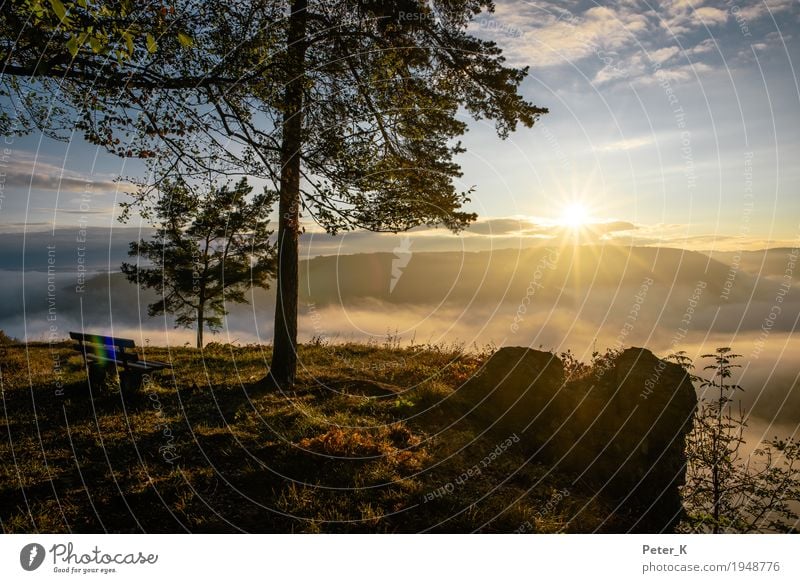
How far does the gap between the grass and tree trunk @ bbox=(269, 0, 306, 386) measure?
904 mm

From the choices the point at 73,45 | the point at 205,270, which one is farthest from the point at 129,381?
the point at 205,270

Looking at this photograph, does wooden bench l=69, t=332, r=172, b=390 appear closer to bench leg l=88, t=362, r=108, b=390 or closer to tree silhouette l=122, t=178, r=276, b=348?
bench leg l=88, t=362, r=108, b=390

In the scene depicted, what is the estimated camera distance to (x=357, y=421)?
327 inches

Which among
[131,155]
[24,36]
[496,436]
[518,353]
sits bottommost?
[496,436]

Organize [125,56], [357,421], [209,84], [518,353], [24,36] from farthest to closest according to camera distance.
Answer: [518,353] < [357,421] < [209,84] < [24,36] < [125,56]

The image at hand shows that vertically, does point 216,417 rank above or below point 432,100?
below

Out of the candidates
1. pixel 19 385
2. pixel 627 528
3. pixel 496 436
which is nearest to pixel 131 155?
pixel 19 385

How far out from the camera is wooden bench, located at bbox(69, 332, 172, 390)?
9344 millimetres

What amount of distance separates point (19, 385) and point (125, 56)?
27.5 feet

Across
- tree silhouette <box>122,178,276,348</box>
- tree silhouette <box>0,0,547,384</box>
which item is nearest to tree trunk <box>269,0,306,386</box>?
tree silhouette <box>0,0,547,384</box>

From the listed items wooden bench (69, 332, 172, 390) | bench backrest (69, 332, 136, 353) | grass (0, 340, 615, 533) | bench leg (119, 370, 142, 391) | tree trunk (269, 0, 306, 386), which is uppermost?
tree trunk (269, 0, 306, 386)

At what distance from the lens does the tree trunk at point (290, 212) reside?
8.84 m

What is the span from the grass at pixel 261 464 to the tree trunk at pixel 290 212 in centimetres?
90

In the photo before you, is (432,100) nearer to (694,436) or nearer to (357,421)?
(357,421)
